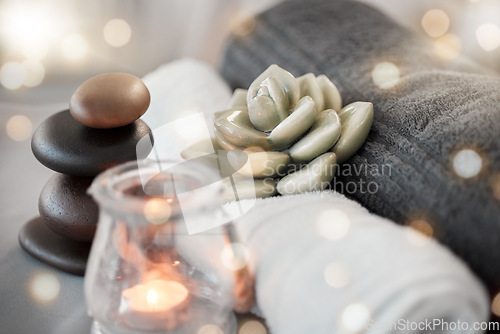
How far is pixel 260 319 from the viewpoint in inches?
17.6

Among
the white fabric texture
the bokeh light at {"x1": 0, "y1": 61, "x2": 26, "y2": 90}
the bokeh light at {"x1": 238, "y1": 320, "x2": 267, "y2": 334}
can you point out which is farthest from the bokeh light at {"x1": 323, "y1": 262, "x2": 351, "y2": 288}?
the bokeh light at {"x1": 0, "y1": 61, "x2": 26, "y2": 90}

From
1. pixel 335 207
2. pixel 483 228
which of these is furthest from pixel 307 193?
pixel 483 228

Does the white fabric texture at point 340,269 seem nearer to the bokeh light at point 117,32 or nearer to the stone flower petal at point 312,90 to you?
the stone flower petal at point 312,90

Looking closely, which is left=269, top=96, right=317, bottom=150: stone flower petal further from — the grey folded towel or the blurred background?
the blurred background

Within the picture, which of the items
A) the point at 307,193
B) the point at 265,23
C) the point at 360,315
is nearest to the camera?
the point at 360,315

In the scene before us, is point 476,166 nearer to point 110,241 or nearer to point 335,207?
point 335,207

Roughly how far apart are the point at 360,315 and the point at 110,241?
19 cm

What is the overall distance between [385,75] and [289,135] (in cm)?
16

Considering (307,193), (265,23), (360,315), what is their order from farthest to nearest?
(265,23) → (307,193) → (360,315)

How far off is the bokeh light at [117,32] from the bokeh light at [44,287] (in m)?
0.72

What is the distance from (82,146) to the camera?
487 mm

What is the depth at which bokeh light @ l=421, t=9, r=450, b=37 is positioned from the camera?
85 centimetres

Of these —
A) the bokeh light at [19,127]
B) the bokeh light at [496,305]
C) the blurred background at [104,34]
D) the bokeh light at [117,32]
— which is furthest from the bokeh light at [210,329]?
the bokeh light at [117,32]

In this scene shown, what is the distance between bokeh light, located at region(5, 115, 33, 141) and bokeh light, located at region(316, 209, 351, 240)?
22.9 inches
